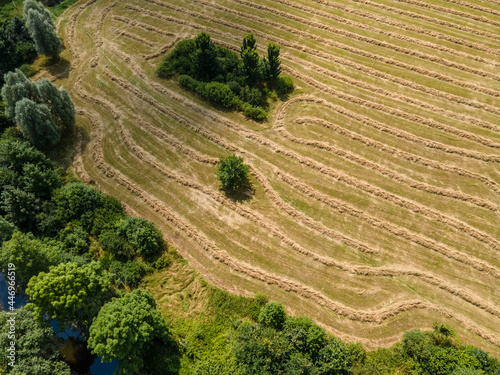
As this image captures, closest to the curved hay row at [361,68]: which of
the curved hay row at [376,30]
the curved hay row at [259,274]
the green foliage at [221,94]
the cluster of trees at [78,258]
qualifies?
the curved hay row at [376,30]

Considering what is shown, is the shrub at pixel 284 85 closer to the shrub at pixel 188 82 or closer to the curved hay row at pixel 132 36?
the shrub at pixel 188 82

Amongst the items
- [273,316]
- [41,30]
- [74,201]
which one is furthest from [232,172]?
[41,30]

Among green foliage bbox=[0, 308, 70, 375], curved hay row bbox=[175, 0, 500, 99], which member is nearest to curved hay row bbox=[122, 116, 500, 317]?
green foliage bbox=[0, 308, 70, 375]

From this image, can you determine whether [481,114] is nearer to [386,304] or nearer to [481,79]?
[481,79]

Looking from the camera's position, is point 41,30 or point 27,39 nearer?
point 41,30

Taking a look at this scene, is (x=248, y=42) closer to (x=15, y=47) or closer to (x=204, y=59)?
(x=204, y=59)

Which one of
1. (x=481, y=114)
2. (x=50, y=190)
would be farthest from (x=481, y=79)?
(x=50, y=190)
